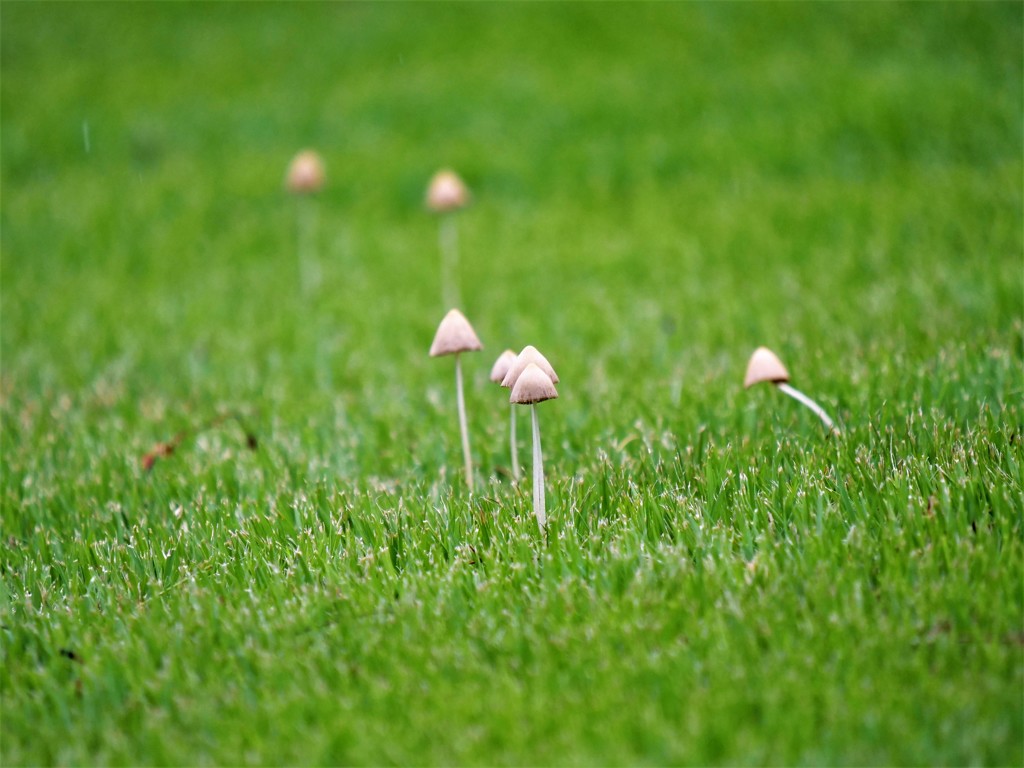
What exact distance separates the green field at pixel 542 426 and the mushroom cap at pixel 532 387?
18.3 inches

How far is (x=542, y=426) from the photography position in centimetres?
392

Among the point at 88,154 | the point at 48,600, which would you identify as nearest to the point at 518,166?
the point at 88,154

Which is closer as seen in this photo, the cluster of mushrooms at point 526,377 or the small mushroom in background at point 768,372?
the cluster of mushrooms at point 526,377

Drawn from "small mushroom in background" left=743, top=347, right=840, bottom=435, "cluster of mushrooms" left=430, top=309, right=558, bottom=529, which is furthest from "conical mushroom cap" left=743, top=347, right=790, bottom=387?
"cluster of mushrooms" left=430, top=309, right=558, bottom=529

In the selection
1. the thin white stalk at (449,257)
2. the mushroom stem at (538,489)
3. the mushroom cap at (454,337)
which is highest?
the thin white stalk at (449,257)

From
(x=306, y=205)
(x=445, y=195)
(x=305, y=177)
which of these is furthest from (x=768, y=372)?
(x=306, y=205)

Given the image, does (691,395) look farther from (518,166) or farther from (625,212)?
(518,166)

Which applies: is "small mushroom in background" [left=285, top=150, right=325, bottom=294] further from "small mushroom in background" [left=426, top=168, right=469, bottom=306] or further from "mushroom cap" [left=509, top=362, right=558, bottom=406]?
"mushroom cap" [left=509, top=362, right=558, bottom=406]

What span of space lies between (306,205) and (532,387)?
22.4ft

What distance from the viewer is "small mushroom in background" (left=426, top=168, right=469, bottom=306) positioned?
5922 millimetres

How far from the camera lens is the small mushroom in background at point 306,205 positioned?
6.41 m

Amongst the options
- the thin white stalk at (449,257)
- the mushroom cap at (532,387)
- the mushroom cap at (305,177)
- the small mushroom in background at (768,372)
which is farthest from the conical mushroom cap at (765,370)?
the mushroom cap at (305,177)

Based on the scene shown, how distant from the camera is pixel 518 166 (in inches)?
357

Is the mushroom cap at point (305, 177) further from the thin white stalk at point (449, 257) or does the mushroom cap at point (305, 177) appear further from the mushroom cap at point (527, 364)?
the mushroom cap at point (527, 364)
